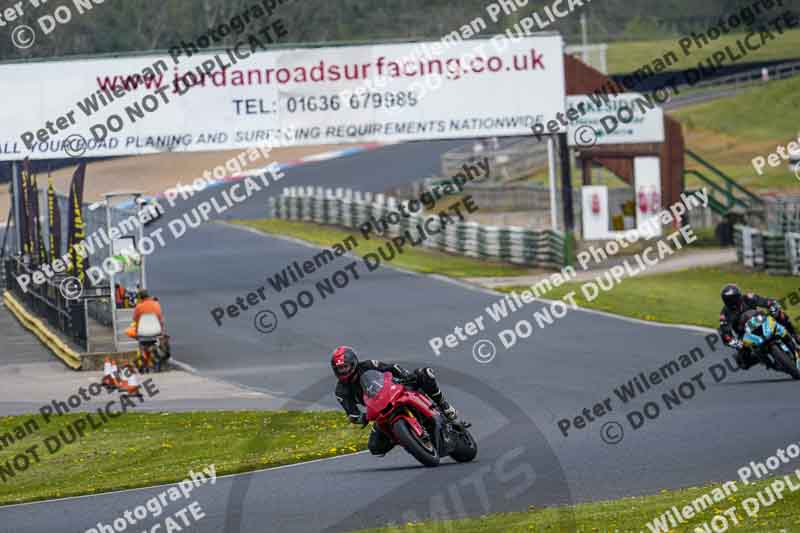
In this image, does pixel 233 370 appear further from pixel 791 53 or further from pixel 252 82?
pixel 791 53

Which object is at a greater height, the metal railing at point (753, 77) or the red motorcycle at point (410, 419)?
the red motorcycle at point (410, 419)

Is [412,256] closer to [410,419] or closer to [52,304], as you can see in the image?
[52,304]

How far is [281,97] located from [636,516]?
23399 mm

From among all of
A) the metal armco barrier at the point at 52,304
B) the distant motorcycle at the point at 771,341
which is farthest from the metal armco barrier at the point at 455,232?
the distant motorcycle at the point at 771,341

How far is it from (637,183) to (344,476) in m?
26.6

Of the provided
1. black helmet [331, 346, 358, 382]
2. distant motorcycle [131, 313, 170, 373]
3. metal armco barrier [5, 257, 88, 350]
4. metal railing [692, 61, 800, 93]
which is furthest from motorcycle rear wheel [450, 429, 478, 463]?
metal railing [692, 61, 800, 93]

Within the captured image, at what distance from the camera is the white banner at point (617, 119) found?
36219 millimetres

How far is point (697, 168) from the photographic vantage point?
60031 millimetres

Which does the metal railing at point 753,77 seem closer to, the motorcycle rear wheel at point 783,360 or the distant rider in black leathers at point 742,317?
the distant rider in black leathers at point 742,317

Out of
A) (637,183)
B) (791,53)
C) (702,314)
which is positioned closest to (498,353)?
(702,314)

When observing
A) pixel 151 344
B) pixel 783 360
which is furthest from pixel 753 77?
pixel 783 360

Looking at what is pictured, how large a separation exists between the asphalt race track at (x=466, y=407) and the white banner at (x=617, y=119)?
5.52 metres

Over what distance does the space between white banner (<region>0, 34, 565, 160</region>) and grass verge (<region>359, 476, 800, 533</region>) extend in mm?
21921

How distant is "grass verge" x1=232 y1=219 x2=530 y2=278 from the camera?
118 ft
